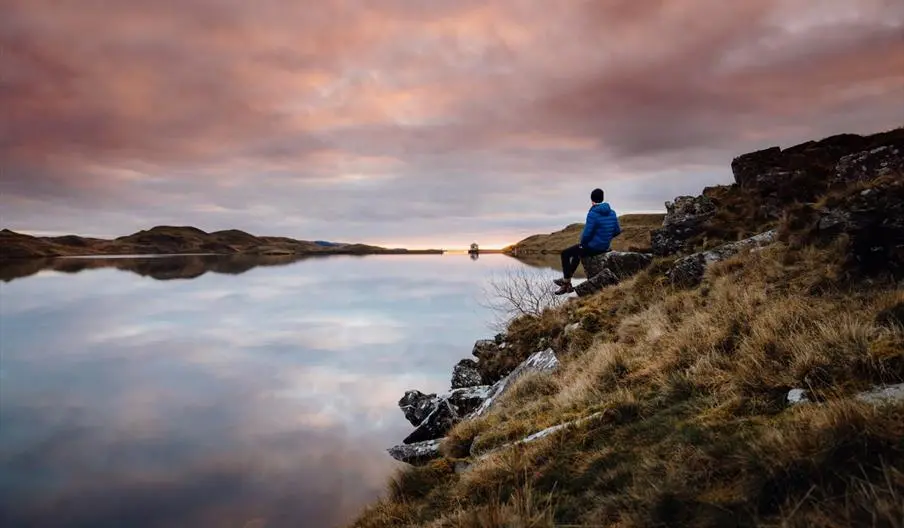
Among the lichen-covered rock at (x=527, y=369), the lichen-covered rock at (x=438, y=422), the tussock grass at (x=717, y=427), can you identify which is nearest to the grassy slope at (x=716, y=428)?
the tussock grass at (x=717, y=427)

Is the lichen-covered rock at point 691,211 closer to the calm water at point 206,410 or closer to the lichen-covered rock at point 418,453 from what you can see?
the lichen-covered rock at point 418,453

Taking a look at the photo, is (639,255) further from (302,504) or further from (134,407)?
Result: (134,407)

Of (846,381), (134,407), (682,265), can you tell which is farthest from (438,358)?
(846,381)

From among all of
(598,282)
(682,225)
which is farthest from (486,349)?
(682,225)

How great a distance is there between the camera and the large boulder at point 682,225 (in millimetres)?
19703

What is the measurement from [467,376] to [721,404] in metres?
Answer: 16.3

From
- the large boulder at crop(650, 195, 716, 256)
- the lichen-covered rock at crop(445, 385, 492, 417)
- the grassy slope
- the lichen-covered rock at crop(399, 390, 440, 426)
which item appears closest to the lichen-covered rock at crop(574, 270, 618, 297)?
the large boulder at crop(650, 195, 716, 256)

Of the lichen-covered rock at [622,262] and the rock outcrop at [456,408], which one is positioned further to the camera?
the lichen-covered rock at [622,262]

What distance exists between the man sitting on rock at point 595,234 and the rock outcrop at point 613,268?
2.19 ft

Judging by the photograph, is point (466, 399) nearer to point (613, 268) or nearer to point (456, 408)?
point (456, 408)

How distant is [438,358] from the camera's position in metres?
35.2

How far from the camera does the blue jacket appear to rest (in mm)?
18547

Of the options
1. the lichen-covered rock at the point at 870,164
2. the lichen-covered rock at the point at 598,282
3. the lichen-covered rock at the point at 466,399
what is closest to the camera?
the lichen-covered rock at the point at 870,164

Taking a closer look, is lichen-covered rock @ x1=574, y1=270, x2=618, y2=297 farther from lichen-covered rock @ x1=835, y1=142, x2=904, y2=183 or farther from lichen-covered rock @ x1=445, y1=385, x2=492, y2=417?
lichen-covered rock @ x1=835, y1=142, x2=904, y2=183
